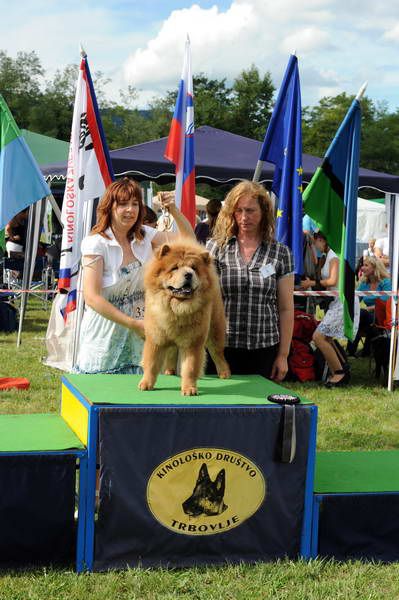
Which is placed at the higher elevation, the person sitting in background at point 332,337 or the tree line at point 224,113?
the tree line at point 224,113

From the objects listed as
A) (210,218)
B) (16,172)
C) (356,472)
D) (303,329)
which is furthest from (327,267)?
(356,472)

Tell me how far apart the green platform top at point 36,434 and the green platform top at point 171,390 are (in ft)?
0.77

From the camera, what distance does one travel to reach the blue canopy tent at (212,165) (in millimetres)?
10102

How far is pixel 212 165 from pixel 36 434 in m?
7.49

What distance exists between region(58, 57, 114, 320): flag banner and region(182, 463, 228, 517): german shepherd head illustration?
14.0 ft

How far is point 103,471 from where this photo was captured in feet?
10.7

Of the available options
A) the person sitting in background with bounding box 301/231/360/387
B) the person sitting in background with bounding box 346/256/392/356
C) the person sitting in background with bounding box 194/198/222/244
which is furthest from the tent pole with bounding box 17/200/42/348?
the person sitting in background with bounding box 346/256/392/356

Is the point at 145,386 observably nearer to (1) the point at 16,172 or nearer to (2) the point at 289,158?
(2) the point at 289,158

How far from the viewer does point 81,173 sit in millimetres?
7094

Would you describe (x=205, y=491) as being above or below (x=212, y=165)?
below

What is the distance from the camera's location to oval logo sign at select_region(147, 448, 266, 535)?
3.32 metres

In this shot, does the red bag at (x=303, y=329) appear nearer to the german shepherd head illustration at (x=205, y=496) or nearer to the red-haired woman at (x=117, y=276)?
the red-haired woman at (x=117, y=276)

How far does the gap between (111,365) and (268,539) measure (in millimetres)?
1270

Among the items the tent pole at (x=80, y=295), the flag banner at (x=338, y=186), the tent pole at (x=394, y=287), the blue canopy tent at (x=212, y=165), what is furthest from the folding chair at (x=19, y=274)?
the flag banner at (x=338, y=186)
